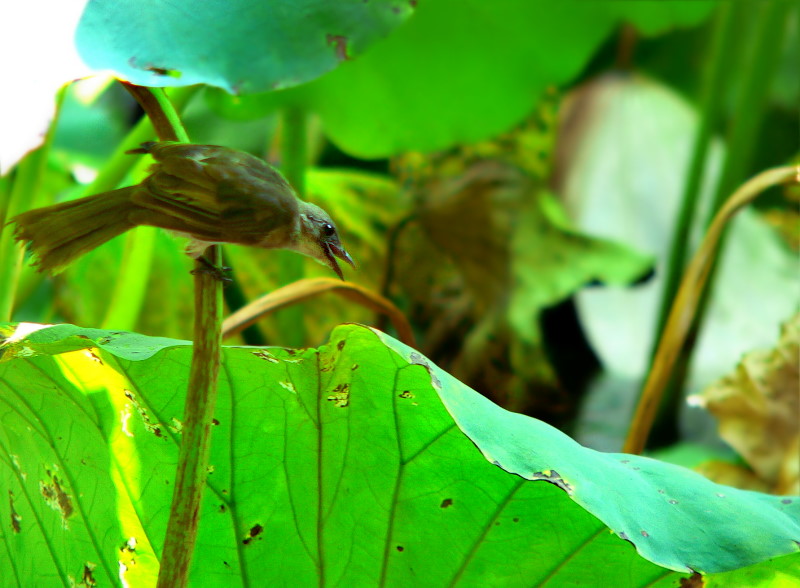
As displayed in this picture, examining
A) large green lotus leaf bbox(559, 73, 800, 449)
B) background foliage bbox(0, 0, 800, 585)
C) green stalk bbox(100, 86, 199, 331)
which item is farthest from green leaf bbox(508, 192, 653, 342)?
green stalk bbox(100, 86, 199, 331)

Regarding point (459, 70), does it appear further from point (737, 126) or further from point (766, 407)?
point (766, 407)

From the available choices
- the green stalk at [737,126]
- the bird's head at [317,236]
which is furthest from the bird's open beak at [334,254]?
the green stalk at [737,126]

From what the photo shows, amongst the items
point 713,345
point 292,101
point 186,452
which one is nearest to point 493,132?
point 292,101

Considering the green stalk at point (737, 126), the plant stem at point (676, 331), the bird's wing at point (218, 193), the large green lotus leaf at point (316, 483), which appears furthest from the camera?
the green stalk at point (737, 126)

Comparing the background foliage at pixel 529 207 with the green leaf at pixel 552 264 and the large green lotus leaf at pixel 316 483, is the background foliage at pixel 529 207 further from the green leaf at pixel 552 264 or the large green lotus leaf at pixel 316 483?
the large green lotus leaf at pixel 316 483

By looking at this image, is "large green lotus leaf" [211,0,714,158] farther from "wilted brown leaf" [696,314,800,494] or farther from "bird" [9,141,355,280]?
"bird" [9,141,355,280]
